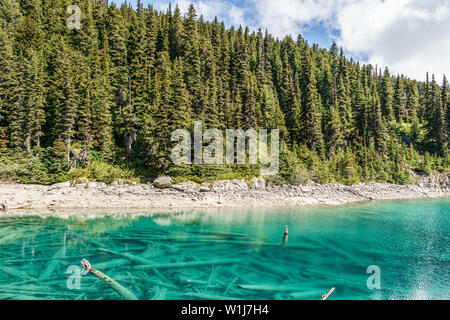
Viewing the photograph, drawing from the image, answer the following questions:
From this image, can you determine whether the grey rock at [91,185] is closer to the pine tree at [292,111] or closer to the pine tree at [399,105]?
the pine tree at [292,111]

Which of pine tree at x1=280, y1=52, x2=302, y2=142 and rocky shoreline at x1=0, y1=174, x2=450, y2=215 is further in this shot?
pine tree at x1=280, y1=52, x2=302, y2=142

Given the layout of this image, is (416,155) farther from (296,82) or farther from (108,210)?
(108,210)

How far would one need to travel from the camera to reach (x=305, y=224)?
1978 cm

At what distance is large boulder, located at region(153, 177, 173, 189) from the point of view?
28920 millimetres

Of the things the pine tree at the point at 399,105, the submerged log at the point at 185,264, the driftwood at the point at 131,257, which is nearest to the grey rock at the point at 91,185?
the driftwood at the point at 131,257

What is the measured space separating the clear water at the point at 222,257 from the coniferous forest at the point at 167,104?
44.1ft

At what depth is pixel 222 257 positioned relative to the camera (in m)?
12.1

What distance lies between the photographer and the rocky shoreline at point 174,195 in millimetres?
23328

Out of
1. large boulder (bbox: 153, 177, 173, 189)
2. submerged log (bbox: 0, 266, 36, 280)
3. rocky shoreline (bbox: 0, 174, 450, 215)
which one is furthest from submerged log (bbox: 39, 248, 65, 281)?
large boulder (bbox: 153, 177, 173, 189)

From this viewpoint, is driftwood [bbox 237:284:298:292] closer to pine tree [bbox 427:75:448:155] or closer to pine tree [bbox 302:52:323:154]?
pine tree [bbox 302:52:323:154]

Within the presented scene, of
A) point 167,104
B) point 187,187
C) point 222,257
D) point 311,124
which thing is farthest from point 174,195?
point 311,124

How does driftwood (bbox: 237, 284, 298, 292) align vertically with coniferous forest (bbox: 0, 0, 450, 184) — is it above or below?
below

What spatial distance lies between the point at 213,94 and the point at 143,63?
1488 centimetres

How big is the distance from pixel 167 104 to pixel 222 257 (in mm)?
26948
